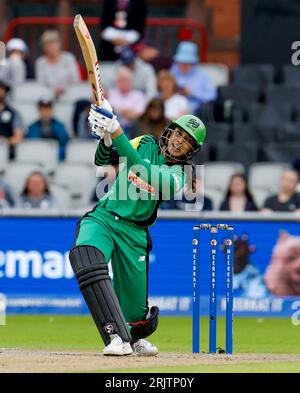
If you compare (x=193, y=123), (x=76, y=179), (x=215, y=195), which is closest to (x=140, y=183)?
(x=193, y=123)

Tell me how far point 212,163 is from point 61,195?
2.27 meters

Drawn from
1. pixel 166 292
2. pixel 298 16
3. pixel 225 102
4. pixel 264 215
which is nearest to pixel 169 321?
pixel 166 292

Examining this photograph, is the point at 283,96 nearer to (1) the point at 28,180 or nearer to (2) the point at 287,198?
(2) the point at 287,198

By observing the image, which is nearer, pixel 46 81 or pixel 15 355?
pixel 15 355

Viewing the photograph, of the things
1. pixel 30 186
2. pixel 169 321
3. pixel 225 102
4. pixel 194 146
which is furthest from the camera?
pixel 225 102

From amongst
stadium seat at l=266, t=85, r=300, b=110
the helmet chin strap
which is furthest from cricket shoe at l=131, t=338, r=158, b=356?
stadium seat at l=266, t=85, r=300, b=110

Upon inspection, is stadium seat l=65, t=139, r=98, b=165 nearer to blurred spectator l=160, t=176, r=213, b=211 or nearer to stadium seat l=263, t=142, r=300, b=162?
blurred spectator l=160, t=176, r=213, b=211

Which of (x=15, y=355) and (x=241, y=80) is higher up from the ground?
(x=241, y=80)

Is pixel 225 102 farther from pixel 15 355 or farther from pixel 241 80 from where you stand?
A: pixel 15 355

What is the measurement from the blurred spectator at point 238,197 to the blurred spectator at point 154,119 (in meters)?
1.48

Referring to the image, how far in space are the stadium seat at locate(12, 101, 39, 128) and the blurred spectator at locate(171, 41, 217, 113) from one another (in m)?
2.08

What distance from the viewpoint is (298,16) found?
20.8m

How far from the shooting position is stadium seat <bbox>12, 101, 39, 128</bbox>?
66.3 feet

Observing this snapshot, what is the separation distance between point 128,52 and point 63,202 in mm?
3222
